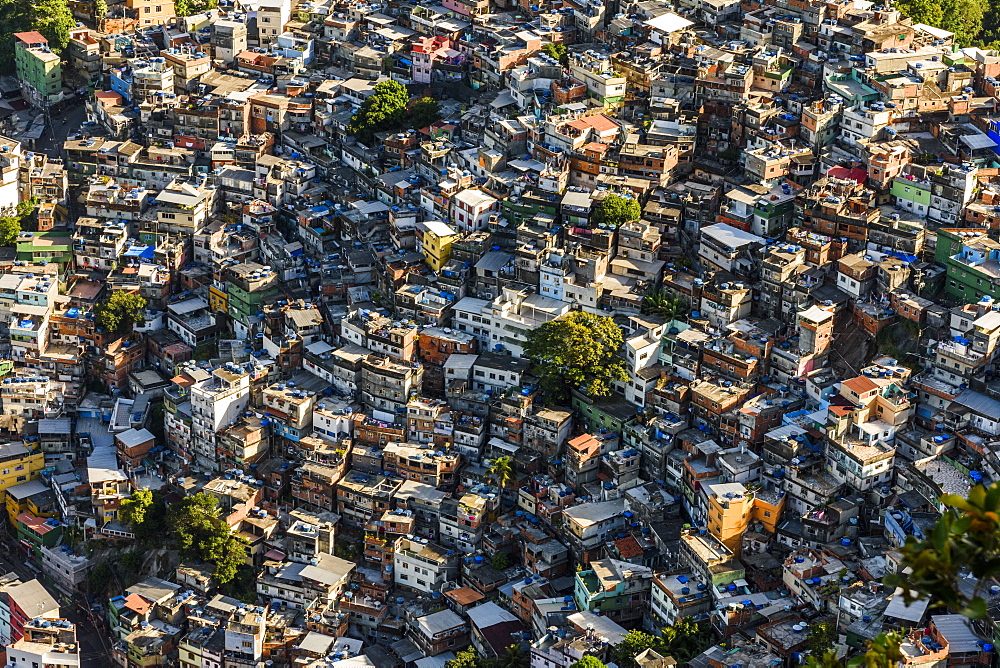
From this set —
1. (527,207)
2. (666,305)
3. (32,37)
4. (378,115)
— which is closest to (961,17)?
(527,207)

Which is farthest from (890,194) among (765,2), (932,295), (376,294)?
(376,294)

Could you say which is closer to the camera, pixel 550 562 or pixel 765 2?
pixel 550 562

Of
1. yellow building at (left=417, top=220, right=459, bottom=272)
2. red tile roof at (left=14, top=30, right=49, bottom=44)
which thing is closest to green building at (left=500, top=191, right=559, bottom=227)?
yellow building at (left=417, top=220, right=459, bottom=272)

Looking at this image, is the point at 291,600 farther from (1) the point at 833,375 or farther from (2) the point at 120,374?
(1) the point at 833,375

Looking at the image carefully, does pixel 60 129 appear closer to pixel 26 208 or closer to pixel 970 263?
pixel 26 208

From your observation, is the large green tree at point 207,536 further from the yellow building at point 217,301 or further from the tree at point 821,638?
the tree at point 821,638

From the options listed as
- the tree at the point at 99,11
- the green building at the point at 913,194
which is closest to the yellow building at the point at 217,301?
the tree at the point at 99,11
